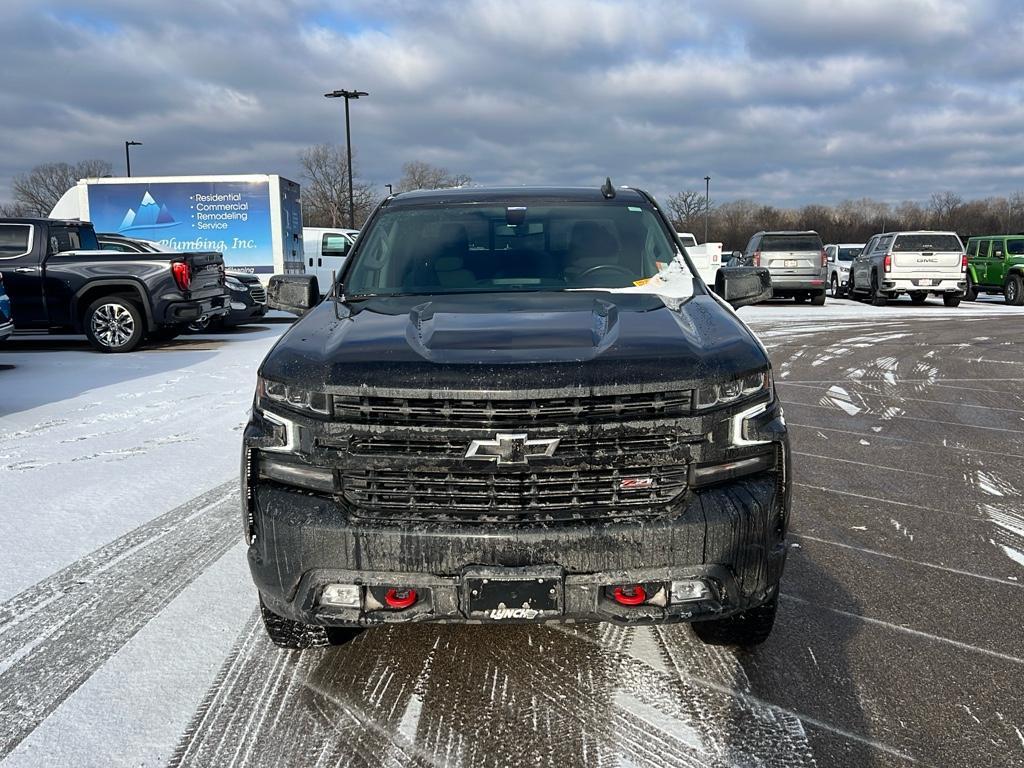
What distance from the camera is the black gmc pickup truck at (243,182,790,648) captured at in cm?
257

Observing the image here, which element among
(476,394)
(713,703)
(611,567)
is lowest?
(713,703)

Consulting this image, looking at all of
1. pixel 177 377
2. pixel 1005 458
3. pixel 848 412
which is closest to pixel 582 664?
pixel 1005 458

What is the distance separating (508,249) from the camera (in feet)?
13.7

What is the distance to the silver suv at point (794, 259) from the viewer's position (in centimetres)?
2216

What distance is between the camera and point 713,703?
9.37 feet

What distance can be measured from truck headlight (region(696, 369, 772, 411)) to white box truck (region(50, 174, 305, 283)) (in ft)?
57.8

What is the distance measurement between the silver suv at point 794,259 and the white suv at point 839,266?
4.55 m

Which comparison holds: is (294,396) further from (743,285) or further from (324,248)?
(324,248)

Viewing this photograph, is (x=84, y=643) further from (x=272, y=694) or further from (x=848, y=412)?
(x=848, y=412)

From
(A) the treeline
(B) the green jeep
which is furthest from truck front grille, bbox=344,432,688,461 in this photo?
(A) the treeline

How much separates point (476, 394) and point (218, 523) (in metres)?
2.67

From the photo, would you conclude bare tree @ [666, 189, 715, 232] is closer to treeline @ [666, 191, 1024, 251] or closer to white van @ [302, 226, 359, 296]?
treeline @ [666, 191, 1024, 251]

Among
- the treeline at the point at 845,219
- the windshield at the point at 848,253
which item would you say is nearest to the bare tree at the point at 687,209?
the treeline at the point at 845,219

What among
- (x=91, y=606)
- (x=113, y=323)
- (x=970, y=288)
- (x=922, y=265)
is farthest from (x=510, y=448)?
(x=970, y=288)
